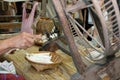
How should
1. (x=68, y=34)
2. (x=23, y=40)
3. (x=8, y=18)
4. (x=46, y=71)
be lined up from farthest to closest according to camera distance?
(x=8, y=18) → (x=46, y=71) → (x=23, y=40) → (x=68, y=34)

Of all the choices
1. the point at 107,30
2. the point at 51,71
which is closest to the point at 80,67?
the point at 107,30

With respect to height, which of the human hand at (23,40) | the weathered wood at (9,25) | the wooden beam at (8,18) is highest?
the human hand at (23,40)

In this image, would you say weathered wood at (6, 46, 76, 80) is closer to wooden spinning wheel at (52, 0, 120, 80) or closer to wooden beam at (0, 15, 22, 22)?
wooden spinning wheel at (52, 0, 120, 80)

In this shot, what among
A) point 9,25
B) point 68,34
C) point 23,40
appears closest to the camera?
point 68,34

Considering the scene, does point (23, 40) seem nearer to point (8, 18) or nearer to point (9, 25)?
point (9, 25)

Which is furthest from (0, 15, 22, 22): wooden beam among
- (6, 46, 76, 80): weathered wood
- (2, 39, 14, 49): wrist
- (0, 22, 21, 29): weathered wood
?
(2, 39, 14, 49): wrist

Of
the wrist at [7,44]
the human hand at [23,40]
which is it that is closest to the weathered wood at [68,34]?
the human hand at [23,40]

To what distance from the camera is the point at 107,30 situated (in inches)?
28.8

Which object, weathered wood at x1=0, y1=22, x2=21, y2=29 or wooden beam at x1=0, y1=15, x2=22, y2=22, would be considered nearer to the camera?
weathered wood at x1=0, y1=22, x2=21, y2=29

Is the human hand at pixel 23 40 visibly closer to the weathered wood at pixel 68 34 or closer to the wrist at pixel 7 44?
the wrist at pixel 7 44

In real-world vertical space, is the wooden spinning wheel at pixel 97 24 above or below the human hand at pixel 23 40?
above

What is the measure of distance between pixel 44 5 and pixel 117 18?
2846 mm

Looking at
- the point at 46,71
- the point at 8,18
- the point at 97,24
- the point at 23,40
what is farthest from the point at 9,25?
the point at 97,24

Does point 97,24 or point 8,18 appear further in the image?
point 8,18
